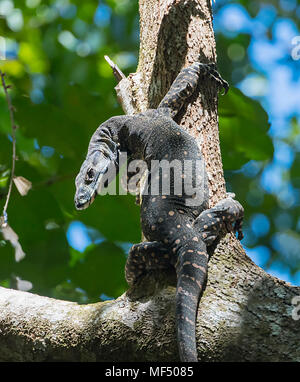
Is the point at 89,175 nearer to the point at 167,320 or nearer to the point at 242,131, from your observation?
the point at 167,320

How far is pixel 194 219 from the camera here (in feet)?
11.9

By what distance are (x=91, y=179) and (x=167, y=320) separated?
149 centimetres

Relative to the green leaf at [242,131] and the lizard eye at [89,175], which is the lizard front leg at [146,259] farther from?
the green leaf at [242,131]

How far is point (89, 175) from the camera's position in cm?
408

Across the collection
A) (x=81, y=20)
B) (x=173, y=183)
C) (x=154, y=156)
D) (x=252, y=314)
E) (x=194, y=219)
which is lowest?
(x=252, y=314)

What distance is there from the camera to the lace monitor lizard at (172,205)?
3.08 m

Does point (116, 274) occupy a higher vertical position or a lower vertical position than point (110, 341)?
higher

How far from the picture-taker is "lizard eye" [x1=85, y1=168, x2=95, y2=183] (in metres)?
4.02

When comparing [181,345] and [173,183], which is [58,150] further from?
[181,345]

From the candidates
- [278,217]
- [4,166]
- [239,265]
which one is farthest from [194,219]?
Answer: [278,217]

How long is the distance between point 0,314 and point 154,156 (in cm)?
167

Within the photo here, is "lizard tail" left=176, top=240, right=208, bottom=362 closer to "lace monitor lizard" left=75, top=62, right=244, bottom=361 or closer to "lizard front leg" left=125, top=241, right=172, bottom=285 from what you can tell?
"lace monitor lizard" left=75, top=62, right=244, bottom=361

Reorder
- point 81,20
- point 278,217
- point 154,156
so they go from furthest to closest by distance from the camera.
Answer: point 278,217 < point 81,20 < point 154,156

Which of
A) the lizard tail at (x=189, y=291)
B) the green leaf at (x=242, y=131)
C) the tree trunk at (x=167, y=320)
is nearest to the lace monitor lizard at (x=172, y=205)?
the lizard tail at (x=189, y=291)
